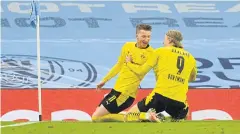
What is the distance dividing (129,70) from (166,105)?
1.36 metres

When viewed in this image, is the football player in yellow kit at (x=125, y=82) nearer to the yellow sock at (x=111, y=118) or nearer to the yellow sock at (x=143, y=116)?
the yellow sock at (x=111, y=118)

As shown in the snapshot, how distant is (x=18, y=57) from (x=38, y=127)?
9200 millimetres

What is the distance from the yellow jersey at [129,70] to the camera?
9609mm

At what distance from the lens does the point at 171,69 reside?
8.53 meters

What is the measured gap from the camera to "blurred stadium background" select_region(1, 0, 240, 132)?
14.5m

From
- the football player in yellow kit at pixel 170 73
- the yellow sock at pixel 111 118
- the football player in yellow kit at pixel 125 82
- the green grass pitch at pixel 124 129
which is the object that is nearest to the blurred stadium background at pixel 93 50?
the football player in yellow kit at pixel 125 82

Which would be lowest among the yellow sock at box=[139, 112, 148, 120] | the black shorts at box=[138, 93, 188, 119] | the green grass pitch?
the green grass pitch

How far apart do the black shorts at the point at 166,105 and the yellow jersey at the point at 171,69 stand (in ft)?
0.20

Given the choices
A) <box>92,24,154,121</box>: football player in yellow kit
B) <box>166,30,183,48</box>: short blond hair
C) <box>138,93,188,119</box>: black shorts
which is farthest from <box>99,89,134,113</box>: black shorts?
<box>166,30,183,48</box>: short blond hair

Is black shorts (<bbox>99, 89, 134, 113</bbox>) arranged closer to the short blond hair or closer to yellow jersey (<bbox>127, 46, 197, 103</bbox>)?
yellow jersey (<bbox>127, 46, 197, 103</bbox>)

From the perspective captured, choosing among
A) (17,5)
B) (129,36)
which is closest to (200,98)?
(129,36)

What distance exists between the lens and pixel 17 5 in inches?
719

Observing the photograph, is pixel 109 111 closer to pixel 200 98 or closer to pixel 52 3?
pixel 200 98

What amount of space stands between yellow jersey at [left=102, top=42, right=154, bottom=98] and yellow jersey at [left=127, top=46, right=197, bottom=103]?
0.94 meters
